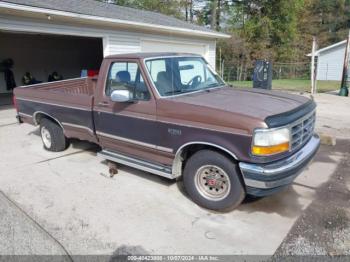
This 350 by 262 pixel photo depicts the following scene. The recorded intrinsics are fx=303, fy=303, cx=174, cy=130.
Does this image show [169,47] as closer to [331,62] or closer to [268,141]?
[268,141]

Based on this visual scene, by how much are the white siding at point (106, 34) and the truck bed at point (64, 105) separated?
3.42m

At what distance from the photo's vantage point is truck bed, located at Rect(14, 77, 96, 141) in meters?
5.09

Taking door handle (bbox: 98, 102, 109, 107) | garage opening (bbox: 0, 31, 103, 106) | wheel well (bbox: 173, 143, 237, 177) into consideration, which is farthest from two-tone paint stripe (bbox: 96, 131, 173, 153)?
garage opening (bbox: 0, 31, 103, 106)

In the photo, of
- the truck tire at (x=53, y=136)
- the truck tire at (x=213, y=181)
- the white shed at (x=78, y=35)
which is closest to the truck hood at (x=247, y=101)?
the truck tire at (x=213, y=181)

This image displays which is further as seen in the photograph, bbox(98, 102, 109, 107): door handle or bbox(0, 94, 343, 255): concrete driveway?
bbox(98, 102, 109, 107): door handle

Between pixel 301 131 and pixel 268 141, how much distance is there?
0.75 m

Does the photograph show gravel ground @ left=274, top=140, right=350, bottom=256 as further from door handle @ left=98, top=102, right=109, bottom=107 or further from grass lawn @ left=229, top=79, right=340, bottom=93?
grass lawn @ left=229, top=79, right=340, bottom=93

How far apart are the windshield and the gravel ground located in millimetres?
2255

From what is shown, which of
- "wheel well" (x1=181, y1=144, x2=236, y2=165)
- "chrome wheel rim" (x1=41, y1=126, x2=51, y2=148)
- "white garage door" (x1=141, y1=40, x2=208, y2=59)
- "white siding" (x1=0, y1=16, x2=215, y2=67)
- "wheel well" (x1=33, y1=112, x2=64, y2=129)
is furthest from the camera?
"white garage door" (x1=141, y1=40, x2=208, y2=59)

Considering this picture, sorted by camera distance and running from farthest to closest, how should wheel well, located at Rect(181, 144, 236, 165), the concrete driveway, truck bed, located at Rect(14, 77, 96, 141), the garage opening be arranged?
the garage opening < truck bed, located at Rect(14, 77, 96, 141) < wheel well, located at Rect(181, 144, 236, 165) < the concrete driveway

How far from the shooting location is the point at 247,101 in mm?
3916

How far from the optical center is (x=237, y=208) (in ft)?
12.8

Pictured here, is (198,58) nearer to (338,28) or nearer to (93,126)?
(93,126)

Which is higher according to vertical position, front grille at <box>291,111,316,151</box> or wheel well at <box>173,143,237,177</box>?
front grille at <box>291,111,316,151</box>
